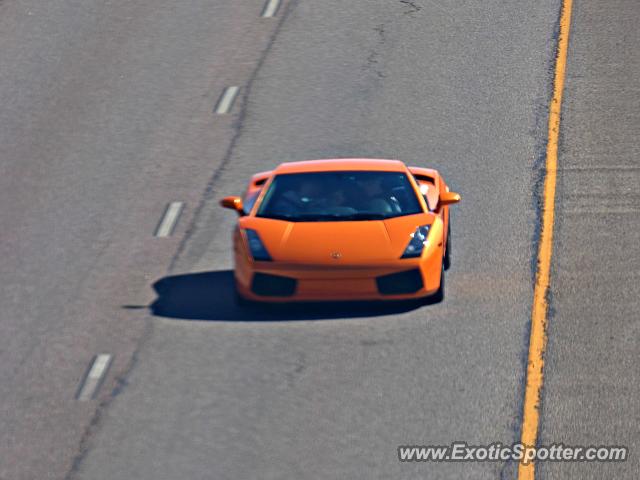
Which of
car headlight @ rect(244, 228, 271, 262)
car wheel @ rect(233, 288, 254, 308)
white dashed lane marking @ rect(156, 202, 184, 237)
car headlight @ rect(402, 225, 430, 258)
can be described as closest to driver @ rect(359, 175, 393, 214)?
car headlight @ rect(402, 225, 430, 258)

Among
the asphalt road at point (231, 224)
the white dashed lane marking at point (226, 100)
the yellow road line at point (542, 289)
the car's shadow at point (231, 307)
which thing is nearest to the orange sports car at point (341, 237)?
the car's shadow at point (231, 307)

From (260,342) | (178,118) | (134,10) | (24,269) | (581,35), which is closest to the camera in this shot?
(260,342)

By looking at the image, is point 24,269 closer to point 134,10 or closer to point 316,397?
point 316,397

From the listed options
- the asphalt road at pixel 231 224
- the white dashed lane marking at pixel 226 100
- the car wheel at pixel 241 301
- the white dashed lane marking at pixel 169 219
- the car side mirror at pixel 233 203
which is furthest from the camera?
the white dashed lane marking at pixel 226 100

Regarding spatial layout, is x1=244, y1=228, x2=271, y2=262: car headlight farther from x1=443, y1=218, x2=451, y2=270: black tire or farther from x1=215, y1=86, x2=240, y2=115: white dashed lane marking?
x1=215, y1=86, x2=240, y2=115: white dashed lane marking

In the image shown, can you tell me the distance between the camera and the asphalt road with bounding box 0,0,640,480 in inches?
569

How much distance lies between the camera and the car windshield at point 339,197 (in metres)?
17.4

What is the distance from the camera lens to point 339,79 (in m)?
25.4

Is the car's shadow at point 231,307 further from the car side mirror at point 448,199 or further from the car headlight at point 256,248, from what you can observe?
the car side mirror at point 448,199

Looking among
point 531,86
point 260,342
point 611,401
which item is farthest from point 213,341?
point 531,86

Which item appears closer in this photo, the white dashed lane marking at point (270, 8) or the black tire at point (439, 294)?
the black tire at point (439, 294)

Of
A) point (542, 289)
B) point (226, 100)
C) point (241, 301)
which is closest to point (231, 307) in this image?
point (241, 301)

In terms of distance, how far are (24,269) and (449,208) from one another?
16.5 ft

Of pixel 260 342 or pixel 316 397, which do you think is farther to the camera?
pixel 260 342
